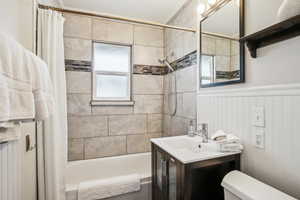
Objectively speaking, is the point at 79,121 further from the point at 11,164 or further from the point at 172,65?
the point at 172,65

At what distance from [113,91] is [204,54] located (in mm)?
1554

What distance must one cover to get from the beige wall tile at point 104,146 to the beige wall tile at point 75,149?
2.8 inches

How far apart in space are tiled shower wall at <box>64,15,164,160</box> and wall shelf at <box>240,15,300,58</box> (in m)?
1.78

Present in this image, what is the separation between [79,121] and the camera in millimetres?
2330

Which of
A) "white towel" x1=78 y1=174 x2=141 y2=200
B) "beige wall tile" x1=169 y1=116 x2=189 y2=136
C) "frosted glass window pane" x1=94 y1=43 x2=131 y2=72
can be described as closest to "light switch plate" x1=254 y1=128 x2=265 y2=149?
"beige wall tile" x1=169 y1=116 x2=189 y2=136

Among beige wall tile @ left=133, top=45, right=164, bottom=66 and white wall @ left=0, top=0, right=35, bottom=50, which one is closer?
white wall @ left=0, top=0, right=35, bottom=50

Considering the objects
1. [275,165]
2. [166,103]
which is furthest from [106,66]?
[275,165]

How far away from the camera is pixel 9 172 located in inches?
34.5

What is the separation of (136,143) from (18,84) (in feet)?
6.97

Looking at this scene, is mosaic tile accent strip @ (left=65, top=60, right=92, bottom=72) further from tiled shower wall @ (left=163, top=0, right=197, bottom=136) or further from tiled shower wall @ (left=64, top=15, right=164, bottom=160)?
tiled shower wall @ (left=163, top=0, right=197, bottom=136)

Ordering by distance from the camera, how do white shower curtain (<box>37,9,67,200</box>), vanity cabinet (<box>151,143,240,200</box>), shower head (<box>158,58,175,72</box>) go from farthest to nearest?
shower head (<box>158,58,175,72</box>) < white shower curtain (<box>37,9,67,200</box>) < vanity cabinet (<box>151,143,240,200</box>)

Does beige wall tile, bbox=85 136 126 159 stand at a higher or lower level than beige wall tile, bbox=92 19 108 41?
lower

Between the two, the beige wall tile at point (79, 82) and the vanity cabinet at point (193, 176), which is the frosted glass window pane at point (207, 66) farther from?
the beige wall tile at point (79, 82)

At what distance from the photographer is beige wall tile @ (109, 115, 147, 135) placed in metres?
2.49
